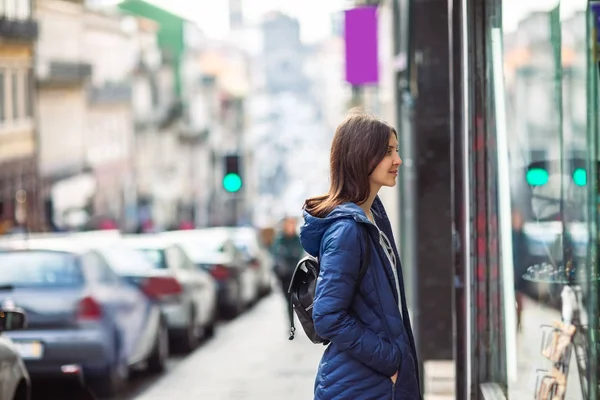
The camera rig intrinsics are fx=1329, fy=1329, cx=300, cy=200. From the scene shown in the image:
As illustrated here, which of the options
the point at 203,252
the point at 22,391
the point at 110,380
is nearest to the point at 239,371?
the point at 110,380

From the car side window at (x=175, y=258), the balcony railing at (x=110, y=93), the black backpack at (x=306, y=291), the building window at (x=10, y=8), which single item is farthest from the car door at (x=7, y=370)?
the balcony railing at (x=110, y=93)

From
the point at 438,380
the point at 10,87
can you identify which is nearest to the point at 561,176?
the point at 438,380

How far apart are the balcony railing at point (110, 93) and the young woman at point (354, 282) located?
2308 inches

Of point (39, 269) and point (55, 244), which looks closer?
point (39, 269)

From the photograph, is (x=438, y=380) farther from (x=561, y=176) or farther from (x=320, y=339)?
(x=320, y=339)

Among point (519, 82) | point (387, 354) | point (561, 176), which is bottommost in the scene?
point (387, 354)

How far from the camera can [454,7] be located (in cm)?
715

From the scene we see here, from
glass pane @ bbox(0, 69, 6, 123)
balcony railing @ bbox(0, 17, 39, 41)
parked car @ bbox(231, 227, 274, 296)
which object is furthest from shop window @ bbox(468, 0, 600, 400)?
balcony railing @ bbox(0, 17, 39, 41)

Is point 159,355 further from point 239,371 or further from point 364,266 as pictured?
point 364,266

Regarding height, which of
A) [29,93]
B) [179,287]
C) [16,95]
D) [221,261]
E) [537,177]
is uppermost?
[29,93]

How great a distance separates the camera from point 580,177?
5.20 meters

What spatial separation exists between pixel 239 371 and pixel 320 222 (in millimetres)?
11091

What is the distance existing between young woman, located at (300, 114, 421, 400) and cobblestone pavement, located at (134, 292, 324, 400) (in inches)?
321

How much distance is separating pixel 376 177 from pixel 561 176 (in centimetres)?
210
